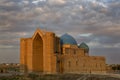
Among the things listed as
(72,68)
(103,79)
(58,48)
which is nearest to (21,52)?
(58,48)

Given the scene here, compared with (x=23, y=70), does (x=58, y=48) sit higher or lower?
higher

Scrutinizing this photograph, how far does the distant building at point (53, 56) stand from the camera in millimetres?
54438

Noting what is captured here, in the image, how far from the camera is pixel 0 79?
44.1m

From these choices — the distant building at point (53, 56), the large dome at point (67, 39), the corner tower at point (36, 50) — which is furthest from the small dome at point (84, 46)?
the corner tower at point (36, 50)

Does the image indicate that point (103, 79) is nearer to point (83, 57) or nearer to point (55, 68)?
point (55, 68)

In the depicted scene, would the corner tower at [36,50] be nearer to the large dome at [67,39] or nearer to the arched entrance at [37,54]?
the arched entrance at [37,54]

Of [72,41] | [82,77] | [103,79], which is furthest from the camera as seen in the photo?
[72,41]

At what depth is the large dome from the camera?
64.4 metres

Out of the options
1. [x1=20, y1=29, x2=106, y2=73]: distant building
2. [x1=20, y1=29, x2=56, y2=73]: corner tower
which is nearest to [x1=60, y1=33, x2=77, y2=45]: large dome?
[x1=20, y1=29, x2=106, y2=73]: distant building

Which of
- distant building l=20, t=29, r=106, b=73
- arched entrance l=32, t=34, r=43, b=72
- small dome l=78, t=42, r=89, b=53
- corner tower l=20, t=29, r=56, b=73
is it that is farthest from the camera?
small dome l=78, t=42, r=89, b=53

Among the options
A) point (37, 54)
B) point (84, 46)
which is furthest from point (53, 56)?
point (84, 46)

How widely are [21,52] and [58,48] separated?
8717 millimetres

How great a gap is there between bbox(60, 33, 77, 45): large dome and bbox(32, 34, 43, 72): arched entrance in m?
5.78

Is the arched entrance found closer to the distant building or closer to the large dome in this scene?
the distant building
